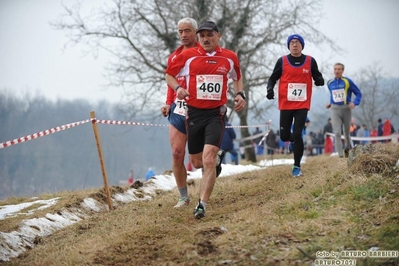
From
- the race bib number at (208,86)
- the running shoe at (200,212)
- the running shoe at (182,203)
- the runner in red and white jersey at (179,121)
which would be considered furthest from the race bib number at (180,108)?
the running shoe at (200,212)

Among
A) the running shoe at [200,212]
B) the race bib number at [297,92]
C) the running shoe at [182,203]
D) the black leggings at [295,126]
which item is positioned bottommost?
the running shoe at [182,203]

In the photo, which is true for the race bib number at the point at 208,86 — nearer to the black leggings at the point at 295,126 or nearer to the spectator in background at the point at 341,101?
the black leggings at the point at 295,126

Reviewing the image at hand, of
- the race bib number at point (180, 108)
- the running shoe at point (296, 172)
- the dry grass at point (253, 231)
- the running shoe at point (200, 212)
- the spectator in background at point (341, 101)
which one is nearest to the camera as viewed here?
the dry grass at point (253, 231)

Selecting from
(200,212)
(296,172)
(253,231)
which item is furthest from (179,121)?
(296,172)

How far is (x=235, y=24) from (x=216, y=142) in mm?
18956

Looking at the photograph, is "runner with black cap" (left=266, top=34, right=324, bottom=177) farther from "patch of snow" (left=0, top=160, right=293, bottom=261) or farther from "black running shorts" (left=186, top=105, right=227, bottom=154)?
"patch of snow" (left=0, top=160, right=293, bottom=261)

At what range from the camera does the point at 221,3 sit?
1002 inches

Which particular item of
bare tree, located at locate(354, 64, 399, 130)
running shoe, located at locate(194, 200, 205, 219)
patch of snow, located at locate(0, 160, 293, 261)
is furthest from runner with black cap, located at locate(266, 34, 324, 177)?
bare tree, located at locate(354, 64, 399, 130)

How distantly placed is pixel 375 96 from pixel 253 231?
186 ft

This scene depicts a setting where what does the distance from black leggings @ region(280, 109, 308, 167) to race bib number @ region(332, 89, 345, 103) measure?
2.96 meters

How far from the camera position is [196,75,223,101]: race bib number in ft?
24.1

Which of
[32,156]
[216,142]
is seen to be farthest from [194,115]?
[32,156]

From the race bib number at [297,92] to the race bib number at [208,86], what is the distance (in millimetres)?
2715

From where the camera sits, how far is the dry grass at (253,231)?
5.11 meters
